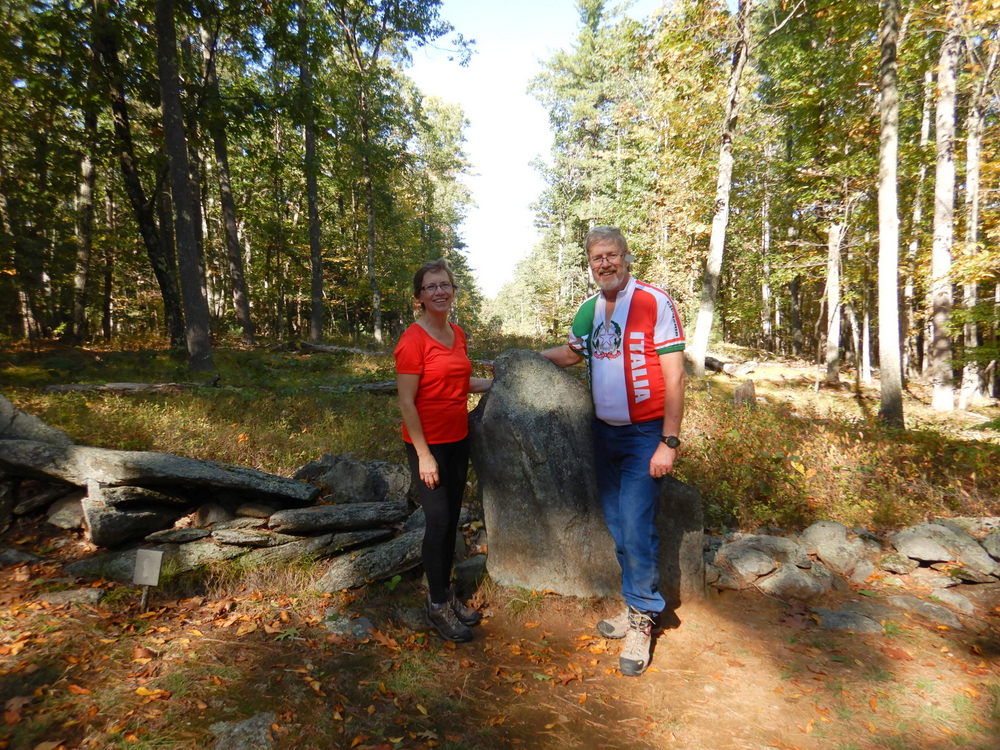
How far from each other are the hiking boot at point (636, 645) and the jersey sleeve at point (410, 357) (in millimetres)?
2324

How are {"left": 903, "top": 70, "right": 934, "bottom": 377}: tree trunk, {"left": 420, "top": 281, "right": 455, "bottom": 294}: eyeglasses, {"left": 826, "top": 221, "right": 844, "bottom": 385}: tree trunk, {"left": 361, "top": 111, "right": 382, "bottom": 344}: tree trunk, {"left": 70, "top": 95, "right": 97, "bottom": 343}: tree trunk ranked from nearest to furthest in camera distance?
{"left": 420, "top": 281, "right": 455, "bottom": 294}: eyeglasses < {"left": 903, "top": 70, "right": 934, "bottom": 377}: tree trunk < {"left": 826, "top": 221, "right": 844, "bottom": 385}: tree trunk < {"left": 70, "top": 95, "right": 97, "bottom": 343}: tree trunk < {"left": 361, "top": 111, "right": 382, "bottom": 344}: tree trunk

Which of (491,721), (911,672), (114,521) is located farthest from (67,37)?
(911,672)

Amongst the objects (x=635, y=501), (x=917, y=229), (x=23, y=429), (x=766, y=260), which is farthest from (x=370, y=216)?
(x=635, y=501)

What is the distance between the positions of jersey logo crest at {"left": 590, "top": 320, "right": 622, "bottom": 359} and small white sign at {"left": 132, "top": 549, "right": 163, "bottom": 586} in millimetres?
3418

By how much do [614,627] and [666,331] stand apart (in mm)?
2337

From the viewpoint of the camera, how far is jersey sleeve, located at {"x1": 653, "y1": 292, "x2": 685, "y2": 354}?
319 cm

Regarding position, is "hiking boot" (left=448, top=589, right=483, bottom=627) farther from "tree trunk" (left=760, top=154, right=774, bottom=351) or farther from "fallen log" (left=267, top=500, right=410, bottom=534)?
"tree trunk" (left=760, top=154, right=774, bottom=351)

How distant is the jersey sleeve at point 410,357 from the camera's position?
323cm

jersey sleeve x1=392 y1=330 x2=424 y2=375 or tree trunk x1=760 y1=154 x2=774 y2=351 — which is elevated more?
tree trunk x1=760 y1=154 x2=774 y2=351

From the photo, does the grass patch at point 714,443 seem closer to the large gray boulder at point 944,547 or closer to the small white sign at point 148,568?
the large gray boulder at point 944,547

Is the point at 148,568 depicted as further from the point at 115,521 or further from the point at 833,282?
the point at 833,282

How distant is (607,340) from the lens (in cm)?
338

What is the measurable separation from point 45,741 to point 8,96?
20142mm

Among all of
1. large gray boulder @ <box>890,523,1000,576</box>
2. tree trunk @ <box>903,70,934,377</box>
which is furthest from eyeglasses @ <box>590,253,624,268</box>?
tree trunk @ <box>903,70,934,377</box>
